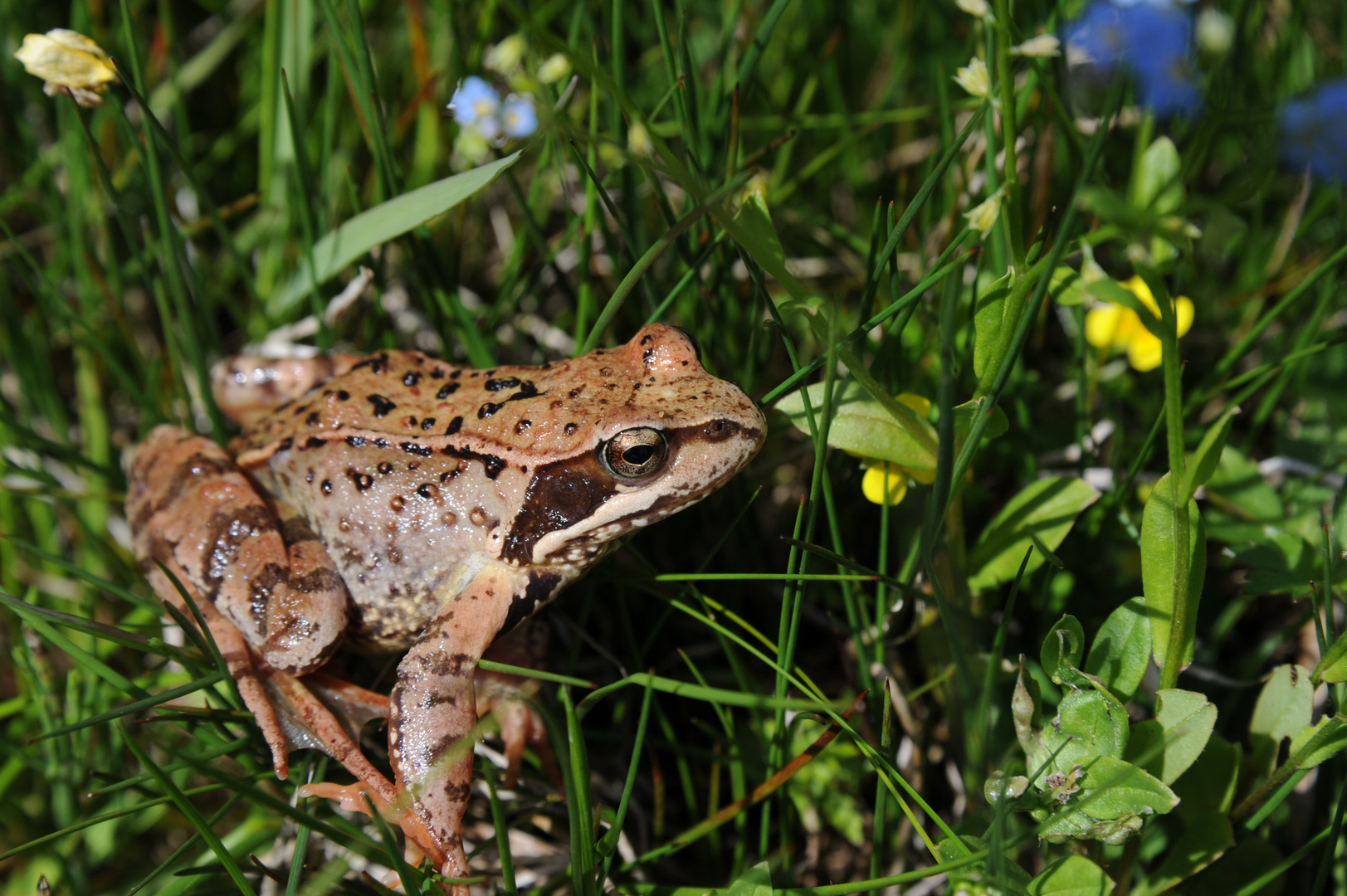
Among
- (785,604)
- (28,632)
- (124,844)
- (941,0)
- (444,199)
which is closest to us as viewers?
(785,604)

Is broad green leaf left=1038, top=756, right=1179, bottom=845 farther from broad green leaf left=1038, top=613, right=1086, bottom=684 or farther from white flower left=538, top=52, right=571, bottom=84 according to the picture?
white flower left=538, top=52, right=571, bottom=84

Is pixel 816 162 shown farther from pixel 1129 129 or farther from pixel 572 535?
pixel 572 535

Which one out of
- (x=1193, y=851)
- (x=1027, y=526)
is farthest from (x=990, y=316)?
(x=1193, y=851)

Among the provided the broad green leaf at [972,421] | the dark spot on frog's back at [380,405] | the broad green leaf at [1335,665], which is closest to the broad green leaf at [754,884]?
the broad green leaf at [972,421]

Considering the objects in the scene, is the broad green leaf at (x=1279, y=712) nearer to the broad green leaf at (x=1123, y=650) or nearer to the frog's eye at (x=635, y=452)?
the broad green leaf at (x=1123, y=650)

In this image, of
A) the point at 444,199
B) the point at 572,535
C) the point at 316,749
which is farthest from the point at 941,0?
the point at 316,749

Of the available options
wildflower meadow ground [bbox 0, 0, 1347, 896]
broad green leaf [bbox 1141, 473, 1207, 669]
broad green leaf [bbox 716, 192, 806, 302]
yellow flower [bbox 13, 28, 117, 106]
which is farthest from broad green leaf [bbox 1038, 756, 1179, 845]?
yellow flower [bbox 13, 28, 117, 106]

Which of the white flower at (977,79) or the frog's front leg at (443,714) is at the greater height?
the white flower at (977,79)
